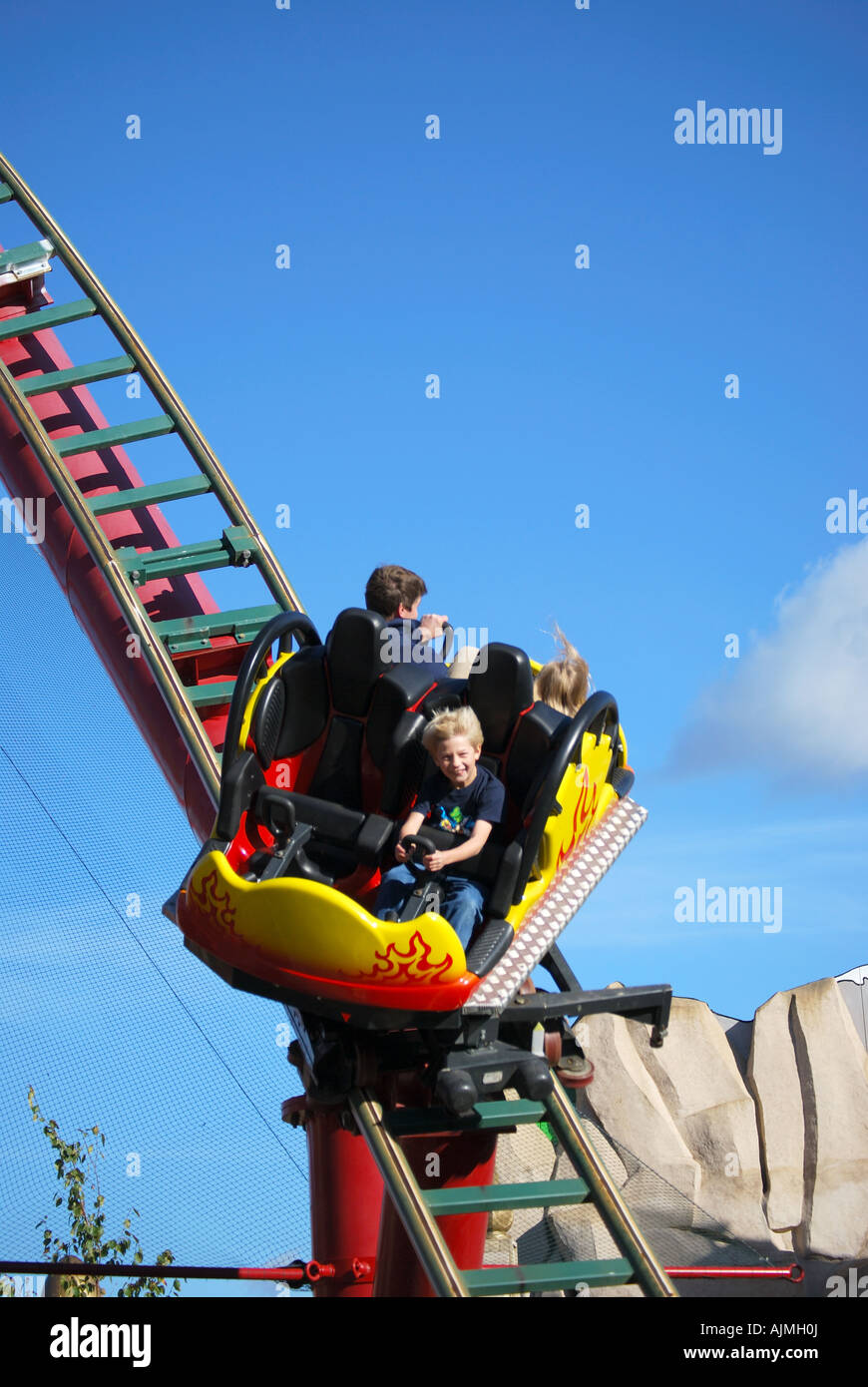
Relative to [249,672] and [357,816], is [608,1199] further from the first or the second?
[249,672]

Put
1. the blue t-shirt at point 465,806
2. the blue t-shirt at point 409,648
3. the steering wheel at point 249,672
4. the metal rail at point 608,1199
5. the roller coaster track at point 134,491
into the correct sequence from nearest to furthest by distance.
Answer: the metal rail at point 608,1199 < the blue t-shirt at point 465,806 < the steering wheel at point 249,672 < the blue t-shirt at point 409,648 < the roller coaster track at point 134,491

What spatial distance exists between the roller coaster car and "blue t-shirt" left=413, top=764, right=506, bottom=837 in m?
0.06

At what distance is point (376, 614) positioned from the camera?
3.67 meters

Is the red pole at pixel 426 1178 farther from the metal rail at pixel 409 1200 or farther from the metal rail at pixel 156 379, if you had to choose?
the metal rail at pixel 156 379

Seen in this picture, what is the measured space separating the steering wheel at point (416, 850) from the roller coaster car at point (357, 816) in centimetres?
7

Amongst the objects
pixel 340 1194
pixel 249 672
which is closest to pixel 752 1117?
pixel 340 1194

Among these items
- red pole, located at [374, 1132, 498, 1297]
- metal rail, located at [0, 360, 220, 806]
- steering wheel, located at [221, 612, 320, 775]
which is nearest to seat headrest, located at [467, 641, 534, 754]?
steering wheel, located at [221, 612, 320, 775]

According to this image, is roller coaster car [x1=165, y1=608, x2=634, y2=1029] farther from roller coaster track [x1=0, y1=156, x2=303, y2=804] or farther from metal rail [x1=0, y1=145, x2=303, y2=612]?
metal rail [x1=0, y1=145, x2=303, y2=612]

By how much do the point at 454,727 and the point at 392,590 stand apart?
78cm

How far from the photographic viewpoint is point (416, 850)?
3184 mm

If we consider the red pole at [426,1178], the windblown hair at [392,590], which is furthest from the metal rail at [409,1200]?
the windblown hair at [392,590]

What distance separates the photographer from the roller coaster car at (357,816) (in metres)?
2.99
